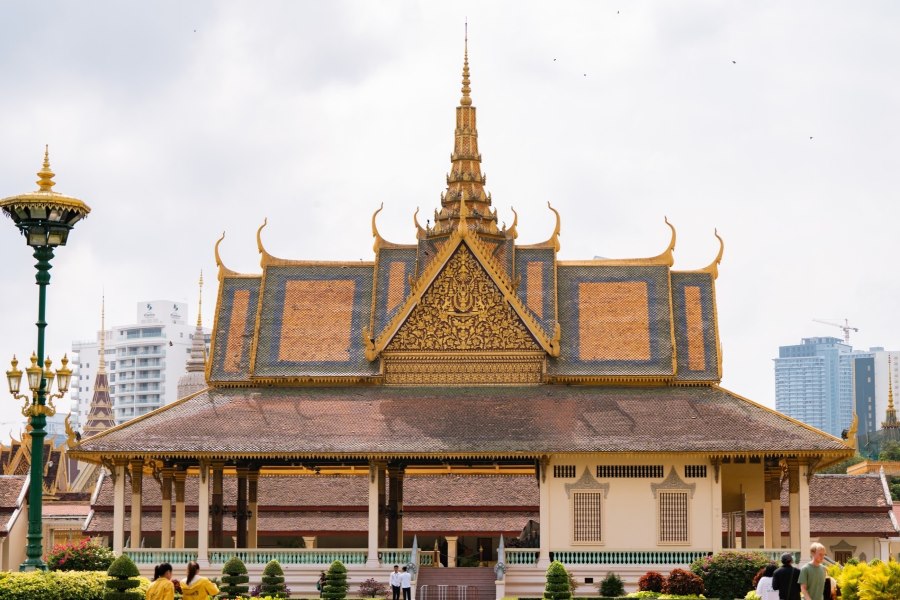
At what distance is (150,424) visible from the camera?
152ft

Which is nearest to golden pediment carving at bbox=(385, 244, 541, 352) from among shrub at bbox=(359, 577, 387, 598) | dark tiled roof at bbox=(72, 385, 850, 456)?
dark tiled roof at bbox=(72, 385, 850, 456)

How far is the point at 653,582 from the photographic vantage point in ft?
133

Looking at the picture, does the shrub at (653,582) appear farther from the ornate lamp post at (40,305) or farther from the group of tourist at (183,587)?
the group of tourist at (183,587)

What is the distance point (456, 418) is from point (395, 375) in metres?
3.25

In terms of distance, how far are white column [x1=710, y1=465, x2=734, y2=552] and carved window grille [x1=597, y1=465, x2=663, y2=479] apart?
1.39 m

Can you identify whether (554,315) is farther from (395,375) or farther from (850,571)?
(850,571)

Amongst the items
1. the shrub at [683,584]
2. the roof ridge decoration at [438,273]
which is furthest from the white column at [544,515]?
the shrub at [683,584]

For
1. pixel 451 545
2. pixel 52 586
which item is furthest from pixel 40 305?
pixel 451 545

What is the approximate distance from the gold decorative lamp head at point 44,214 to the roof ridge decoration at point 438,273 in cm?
1542

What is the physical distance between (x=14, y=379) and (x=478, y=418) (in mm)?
15657

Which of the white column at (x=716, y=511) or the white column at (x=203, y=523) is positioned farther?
the white column at (x=203, y=523)

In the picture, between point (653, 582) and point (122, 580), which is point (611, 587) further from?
point (122, 580)

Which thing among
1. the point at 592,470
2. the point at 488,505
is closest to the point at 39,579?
the point at 592,470

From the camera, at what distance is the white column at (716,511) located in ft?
146
